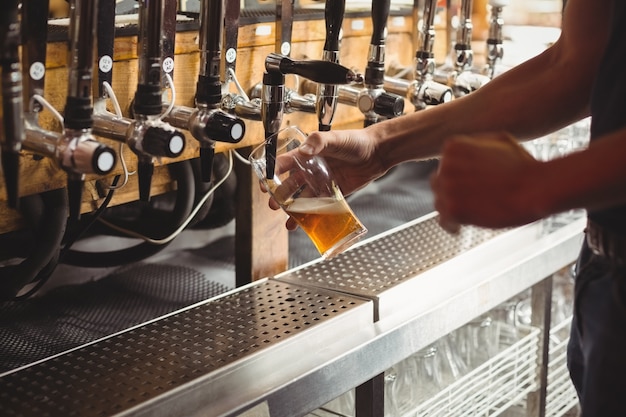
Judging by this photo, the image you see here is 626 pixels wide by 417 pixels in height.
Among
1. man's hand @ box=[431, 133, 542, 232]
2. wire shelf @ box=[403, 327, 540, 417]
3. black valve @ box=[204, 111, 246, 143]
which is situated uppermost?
man's hand @ box=[431, 133, 542, 232]

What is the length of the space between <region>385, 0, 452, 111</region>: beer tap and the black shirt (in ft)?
2.21

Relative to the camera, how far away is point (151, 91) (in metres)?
1.18

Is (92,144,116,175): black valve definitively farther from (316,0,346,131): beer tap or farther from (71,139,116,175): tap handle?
(316,0,346,131): beer tap

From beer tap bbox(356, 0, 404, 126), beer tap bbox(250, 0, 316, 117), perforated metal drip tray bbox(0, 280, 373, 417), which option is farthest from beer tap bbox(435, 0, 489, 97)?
perforated metal drip tray bbox(0, 280, 373, 417)

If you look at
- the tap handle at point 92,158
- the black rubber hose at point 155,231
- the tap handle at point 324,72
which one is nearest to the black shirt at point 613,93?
the tap handle at point 324,72

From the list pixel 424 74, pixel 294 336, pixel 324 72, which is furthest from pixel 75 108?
pixel 424 74

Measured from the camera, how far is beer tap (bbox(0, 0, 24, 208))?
1.00m

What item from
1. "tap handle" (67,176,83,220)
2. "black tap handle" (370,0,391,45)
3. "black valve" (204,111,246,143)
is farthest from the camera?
"black tap handle" (370,0,391,45)

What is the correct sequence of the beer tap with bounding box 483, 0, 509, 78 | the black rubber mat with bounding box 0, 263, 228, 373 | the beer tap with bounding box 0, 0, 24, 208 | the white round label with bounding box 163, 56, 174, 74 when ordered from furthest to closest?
the beer tap with bounding box 483, 0, 509, 78 → the black rubber mat with bounding box 0, 263, 228, 373 → the white round label with bounding box 163, 56, 174, 74 → the beer tap with bounding box 0, 0, 24, 208

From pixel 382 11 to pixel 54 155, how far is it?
0.70 m

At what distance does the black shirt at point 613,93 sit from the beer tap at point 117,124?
0.52 metres

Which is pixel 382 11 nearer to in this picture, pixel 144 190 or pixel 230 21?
pixel 230 21

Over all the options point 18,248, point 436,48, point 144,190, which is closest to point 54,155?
point 144,190

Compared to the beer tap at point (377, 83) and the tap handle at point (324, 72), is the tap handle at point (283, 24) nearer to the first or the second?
the beer tap at point (377, 83)
